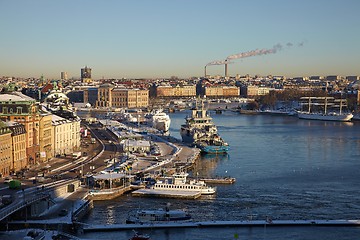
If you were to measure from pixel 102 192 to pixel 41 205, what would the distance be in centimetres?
195

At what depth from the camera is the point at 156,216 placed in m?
11.0

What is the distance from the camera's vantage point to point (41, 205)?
1105 centimetres

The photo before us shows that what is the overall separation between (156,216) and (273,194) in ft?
10.6

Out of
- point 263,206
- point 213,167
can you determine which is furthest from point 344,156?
point 263,206

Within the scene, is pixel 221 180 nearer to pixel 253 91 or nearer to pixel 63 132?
pixel 63 132

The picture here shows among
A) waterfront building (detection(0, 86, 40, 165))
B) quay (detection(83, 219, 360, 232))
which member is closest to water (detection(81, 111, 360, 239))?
quay (detection(83, 219, 360, 232))

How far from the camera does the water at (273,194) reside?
34.1 feet

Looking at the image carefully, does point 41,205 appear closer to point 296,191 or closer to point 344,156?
point 296,191

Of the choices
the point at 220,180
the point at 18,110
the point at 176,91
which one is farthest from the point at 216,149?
the point at 176,91

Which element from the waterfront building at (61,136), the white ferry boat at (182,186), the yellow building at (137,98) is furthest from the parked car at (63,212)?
the yellow building at (137,98)

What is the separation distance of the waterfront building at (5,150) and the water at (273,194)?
2.64m

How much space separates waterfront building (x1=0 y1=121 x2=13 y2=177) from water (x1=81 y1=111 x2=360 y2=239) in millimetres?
2639

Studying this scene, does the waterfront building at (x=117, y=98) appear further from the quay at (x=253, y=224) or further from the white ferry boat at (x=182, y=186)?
the quay at (x=253, y=224)

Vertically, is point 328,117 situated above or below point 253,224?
above
